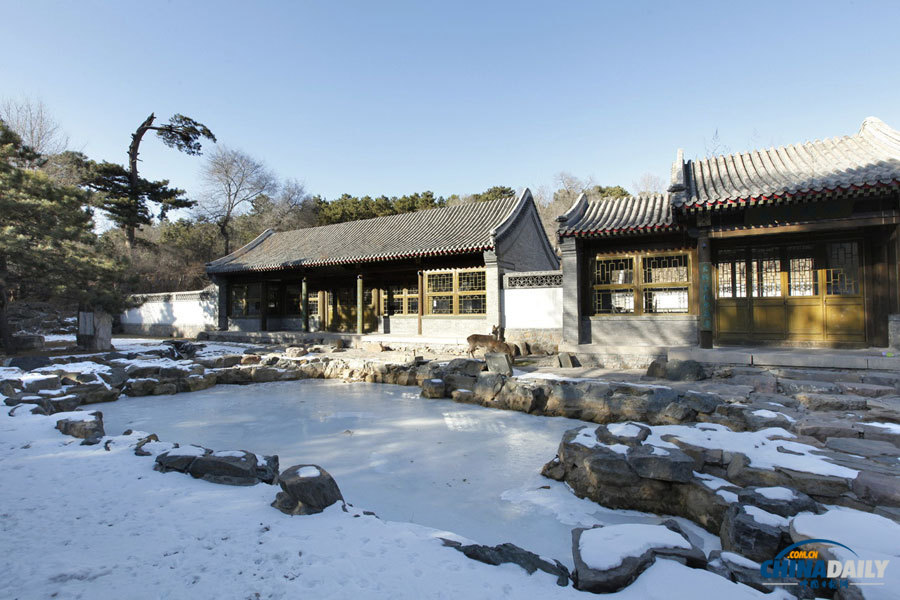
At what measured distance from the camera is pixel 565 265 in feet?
35.4

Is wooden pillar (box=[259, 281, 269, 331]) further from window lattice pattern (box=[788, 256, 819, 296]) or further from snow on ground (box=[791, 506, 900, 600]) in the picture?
snow on ground (box=[791, 506, 900, 600])

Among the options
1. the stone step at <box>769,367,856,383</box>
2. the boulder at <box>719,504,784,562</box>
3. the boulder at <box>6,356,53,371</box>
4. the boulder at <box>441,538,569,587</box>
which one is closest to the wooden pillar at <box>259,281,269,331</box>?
the boulder at <box>6,356,53,371</box>

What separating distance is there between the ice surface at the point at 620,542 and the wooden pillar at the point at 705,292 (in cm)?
712

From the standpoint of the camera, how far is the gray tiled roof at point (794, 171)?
761 centimetres

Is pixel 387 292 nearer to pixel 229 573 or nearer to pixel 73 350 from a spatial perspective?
pixel 73 350

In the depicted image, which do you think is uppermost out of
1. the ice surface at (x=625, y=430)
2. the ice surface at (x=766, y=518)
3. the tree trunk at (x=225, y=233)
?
the tree trunk at (x=225, y=233)

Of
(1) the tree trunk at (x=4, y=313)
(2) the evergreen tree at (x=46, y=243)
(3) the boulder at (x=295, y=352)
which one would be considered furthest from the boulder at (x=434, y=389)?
(1) the tree trunk at (x=4, y=313)

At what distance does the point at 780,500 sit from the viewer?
10.4 ft

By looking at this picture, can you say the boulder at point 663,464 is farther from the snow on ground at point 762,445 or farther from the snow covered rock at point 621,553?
the snow covered rock at point 621,553

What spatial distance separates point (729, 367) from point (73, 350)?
679 inches

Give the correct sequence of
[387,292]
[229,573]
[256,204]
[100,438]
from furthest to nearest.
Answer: [256,204] → [387,292] → [100,438] → [229,573]

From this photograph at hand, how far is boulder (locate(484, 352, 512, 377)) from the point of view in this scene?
9.02m

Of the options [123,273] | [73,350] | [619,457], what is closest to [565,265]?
[619,457]

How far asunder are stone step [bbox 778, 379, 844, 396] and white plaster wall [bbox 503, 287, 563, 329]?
5.51m
